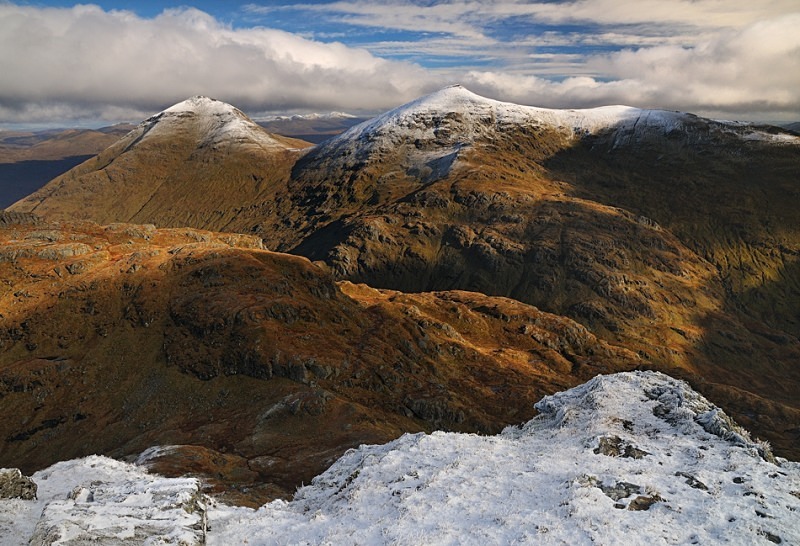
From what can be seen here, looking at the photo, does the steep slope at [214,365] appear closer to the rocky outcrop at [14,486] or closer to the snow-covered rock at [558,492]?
the rocky outcrop at [14,486]

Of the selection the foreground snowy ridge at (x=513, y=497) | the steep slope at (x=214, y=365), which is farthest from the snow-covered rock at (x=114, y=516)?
the steep slope at (x=214, y=365)

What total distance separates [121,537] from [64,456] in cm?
6526

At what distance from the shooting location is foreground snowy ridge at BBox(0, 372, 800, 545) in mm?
19828

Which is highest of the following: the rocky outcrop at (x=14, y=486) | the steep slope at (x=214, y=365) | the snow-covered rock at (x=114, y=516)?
the snow-covered rock at (x=114, y=516)

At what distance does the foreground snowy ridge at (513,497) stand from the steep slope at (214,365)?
22.4 meters

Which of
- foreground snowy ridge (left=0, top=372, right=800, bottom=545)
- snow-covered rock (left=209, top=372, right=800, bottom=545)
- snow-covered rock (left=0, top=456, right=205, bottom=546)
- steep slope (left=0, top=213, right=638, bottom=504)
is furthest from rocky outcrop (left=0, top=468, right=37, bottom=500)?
steep slope (left=0, top=213, right=638, bottom=504)

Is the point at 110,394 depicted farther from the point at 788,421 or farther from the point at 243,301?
the point at 788,421

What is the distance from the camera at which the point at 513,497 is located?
22984mm

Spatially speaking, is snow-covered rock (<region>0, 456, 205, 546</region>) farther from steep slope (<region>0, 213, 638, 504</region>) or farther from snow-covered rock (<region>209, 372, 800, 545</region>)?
steep slope (<region>0, 213, 638, 504</region>)

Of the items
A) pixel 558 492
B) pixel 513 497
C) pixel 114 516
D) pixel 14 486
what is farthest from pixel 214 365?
pixel 558 492

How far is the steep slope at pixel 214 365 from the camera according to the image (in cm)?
6456

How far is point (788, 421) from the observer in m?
112

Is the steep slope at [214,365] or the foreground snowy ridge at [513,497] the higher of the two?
the foreground snowy ridge at [513,497]

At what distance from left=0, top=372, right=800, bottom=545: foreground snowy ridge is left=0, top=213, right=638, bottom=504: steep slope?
22.4 metres
